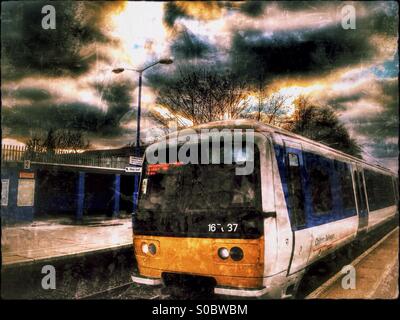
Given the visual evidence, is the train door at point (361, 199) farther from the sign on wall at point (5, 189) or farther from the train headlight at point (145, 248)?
→ the sign on wall at point (5, 189)

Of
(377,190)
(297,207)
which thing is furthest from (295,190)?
(377,190)

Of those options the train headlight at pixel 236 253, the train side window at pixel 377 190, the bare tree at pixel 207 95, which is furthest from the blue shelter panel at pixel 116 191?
the train headlight at pixel 236 253

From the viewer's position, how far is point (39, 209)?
21188 mm

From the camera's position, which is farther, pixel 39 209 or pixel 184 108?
pixel 184 108

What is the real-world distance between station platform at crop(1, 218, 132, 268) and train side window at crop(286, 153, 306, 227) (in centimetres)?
681

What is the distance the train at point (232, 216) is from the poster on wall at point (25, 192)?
11270 mm

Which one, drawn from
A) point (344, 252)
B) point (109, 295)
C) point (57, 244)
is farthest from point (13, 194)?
point (344, 252)

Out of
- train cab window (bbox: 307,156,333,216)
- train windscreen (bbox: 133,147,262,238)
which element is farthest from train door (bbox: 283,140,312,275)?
train windscreen (bbox: 133,147,262,238)

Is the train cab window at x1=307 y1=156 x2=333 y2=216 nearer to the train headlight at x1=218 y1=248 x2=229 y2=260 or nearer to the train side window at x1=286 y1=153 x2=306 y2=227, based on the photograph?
the train side window at x1=286 y1=153 x2=306 y2=227

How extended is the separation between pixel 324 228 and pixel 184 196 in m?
2.98

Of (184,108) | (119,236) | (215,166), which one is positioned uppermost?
(184,108)

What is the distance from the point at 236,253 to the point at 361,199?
6841mm

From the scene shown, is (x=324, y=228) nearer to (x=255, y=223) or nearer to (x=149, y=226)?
(x=255, y=223)

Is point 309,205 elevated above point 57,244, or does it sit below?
above
